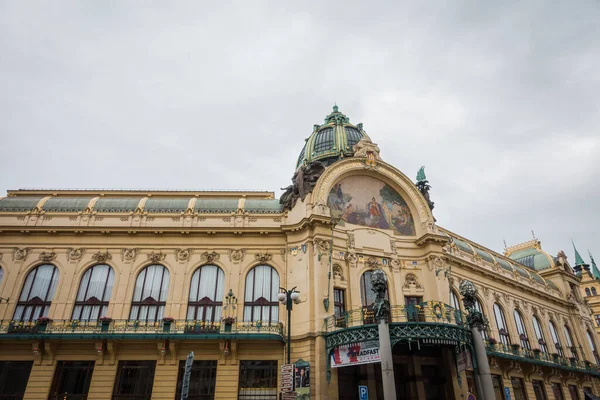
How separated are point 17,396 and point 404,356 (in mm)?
23638

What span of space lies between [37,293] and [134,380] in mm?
9321

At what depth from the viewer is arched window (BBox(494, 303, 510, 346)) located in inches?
1436

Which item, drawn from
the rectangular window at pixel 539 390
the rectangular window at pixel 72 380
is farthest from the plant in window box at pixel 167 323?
the rectangular window at pixel 539 390

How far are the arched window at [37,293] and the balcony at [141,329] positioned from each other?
2.76ft

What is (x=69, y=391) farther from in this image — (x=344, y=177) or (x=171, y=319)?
(x=344, y=177)

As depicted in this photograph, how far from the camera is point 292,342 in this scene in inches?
973

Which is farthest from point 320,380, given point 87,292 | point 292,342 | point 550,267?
point 550,267

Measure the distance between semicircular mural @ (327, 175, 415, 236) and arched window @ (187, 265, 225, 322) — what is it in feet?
31.6

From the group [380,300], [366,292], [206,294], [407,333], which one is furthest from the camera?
[366,292]

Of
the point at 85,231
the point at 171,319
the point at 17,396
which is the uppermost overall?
the point at 85,231

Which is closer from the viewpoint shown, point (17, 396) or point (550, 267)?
point (17, 396)

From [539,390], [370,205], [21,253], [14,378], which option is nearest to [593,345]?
[539,390]

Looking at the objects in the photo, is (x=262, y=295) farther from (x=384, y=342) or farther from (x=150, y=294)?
(x=384, y=342)

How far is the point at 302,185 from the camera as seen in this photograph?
29203 millimetres
